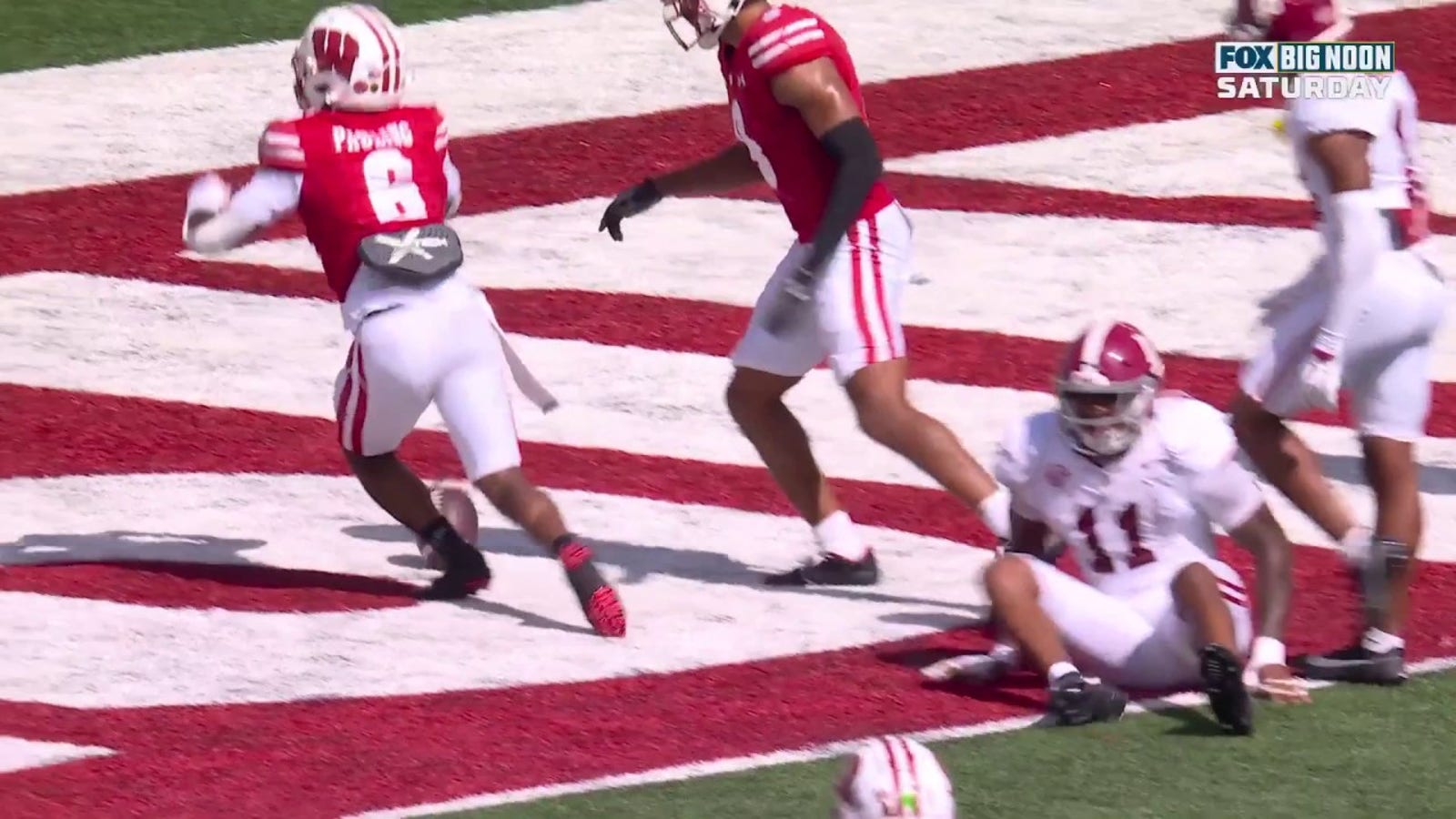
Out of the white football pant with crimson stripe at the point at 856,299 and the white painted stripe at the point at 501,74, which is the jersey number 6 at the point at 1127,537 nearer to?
the white football pant with crimson stripe at the point at 856,299

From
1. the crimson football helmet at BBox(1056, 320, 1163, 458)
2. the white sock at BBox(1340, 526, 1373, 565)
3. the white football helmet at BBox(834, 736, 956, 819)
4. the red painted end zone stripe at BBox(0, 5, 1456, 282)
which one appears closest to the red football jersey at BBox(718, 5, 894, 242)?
the crimson football helmet at BBox(1056, 320, 1163, 458)

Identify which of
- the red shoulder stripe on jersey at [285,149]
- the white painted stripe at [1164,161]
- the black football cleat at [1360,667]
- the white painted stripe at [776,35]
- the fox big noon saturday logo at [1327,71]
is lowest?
the black football cleat at [1360,667]

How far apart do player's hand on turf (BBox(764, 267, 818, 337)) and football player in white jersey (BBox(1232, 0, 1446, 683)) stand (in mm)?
1078

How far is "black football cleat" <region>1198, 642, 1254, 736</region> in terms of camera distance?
5902mm

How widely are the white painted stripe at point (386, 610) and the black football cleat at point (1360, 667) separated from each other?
1.00m

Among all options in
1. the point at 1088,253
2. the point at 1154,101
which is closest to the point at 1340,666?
the point at 1088,253

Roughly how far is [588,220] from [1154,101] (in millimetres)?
2672

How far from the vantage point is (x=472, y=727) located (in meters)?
6.36

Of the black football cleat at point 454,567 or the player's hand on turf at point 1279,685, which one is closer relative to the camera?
the player's hand on turf at point 1279,685

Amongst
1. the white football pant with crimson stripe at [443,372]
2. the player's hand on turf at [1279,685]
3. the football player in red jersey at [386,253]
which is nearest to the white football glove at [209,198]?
the football player in red jersey at [386,253]

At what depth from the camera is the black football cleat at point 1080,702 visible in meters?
6.12

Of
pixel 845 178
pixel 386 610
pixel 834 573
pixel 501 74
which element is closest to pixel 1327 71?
pixel 845 178

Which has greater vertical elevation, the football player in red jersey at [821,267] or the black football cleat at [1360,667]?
the football player in red jersey at [821,267]

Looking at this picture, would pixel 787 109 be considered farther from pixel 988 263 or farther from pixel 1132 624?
pixel 988 263
